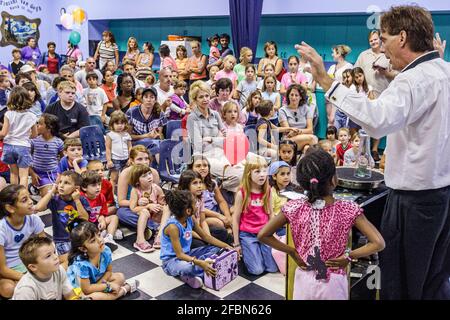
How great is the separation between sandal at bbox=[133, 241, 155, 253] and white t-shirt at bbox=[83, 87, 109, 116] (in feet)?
9.16

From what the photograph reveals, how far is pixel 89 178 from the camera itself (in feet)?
11.4

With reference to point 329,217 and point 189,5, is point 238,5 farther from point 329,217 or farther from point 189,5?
point 329,217

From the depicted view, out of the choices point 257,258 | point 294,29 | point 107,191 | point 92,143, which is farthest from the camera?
point 294,29

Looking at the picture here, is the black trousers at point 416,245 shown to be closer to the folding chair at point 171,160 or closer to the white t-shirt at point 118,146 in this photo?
the folding chair at point 171,160

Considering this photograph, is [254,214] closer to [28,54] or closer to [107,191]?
[107,191]

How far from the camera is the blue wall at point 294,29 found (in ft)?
26.7

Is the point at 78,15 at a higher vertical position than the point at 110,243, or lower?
higher

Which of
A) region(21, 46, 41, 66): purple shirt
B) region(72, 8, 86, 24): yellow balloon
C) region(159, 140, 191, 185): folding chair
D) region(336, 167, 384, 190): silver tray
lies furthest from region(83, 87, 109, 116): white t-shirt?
region(72, 8, 86, 24): yellow balloon

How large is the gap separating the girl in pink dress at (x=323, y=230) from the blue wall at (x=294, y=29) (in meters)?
6.45

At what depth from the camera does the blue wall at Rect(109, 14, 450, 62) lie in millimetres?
8141

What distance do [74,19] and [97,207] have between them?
31.8 feet

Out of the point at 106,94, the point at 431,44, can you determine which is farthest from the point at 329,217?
the point at 106,94

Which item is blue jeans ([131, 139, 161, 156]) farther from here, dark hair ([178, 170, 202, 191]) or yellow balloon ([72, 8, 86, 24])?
yellow balloon ([72, 8, 86, 24])

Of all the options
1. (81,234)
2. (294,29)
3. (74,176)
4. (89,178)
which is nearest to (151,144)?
(89,178)
